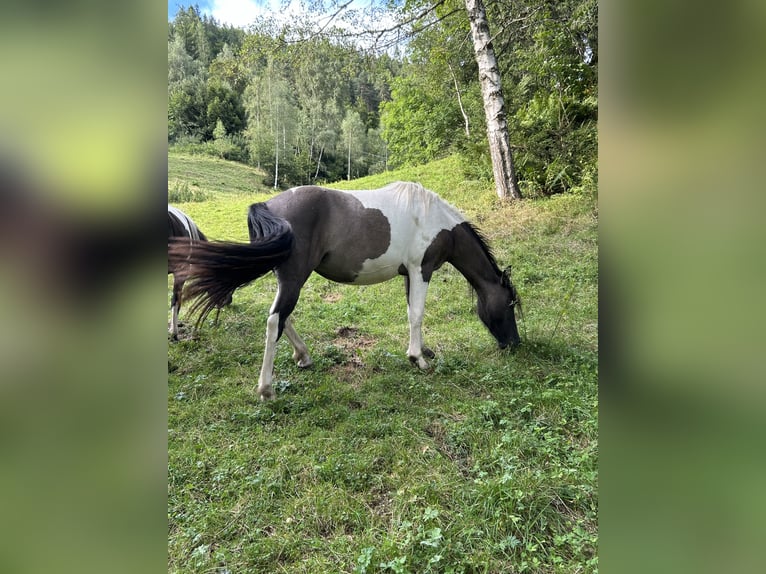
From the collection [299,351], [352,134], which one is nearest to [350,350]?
[299,351]

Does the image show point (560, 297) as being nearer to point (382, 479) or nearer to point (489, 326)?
point (489, 326)

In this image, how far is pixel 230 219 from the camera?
31.0ft

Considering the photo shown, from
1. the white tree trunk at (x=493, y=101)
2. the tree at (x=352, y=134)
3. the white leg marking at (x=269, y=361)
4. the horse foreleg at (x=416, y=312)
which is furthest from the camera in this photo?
the tree at (x=352, y=134)

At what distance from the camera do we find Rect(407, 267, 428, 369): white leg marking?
3.70m

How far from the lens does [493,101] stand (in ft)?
24.1

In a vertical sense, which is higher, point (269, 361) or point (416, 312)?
point (416, 312)

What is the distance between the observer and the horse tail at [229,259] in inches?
95.0

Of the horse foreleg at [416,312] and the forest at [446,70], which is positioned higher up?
the forest at [446,70]

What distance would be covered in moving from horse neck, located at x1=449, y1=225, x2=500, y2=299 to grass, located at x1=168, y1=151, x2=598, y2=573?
0.61 m
